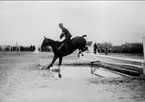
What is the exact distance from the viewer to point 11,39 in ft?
9.55

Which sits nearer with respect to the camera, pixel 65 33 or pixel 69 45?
pixel 65 33

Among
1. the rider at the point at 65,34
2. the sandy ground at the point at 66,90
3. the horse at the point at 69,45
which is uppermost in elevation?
the rider at the point at 65,34

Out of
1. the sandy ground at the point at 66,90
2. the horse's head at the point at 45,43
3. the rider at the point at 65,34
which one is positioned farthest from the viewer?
the horse's head at the point at 45,43

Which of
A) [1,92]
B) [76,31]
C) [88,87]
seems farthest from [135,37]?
[1,92]

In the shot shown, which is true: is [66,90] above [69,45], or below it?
below

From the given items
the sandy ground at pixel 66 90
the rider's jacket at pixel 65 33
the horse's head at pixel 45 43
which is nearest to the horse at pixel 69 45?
the horse's head at pixel 45 43

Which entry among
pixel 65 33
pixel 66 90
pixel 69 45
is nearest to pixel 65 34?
pixel 65 33

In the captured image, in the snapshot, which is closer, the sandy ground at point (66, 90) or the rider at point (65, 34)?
the sandy ground at point (66, 90)

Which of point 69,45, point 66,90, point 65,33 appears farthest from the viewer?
point 69,45

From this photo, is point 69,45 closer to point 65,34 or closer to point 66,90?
point 65,34

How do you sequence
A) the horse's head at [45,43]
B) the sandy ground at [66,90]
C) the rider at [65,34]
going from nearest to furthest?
the sandy ground at [66,90]
the rider at [65,34]
the horse's head at [45,43]

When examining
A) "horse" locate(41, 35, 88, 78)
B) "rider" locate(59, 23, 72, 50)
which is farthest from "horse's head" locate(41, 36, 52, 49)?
"rider" locate(59, 23, 72, 50)

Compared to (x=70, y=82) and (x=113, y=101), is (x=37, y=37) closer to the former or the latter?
(x=70, y=82)

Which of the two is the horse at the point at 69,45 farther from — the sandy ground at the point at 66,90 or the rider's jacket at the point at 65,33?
the sandy ground at the point at 66,90
